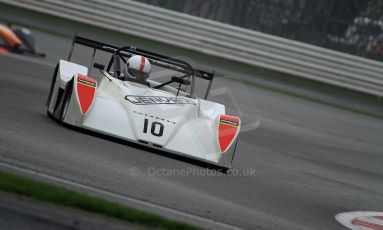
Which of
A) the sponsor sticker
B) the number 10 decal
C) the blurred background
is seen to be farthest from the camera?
the blurred background

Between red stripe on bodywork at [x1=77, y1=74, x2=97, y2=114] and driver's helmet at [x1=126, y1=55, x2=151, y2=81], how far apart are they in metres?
0.90

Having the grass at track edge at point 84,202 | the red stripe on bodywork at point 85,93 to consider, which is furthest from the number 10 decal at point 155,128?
the grass at track edge at point 84,202

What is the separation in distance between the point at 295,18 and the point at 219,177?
1429 centimetres

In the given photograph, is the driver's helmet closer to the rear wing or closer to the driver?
the driver

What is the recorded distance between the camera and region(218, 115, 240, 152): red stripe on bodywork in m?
9.16

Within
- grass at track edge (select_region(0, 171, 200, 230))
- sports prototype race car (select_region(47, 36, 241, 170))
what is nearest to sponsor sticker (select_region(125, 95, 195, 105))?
sports prototype race car (select_region(47, 36, 241, 170))

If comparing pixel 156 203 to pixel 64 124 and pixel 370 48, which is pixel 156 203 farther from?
pixel 370 48

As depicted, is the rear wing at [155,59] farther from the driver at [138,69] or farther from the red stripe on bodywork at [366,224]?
the red stripe on bodywork at [366,224]

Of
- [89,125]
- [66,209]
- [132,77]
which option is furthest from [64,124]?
[66,209]

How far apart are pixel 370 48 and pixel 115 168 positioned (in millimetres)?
15538

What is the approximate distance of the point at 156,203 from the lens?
6762mm

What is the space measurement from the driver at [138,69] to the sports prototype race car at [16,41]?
275 inches

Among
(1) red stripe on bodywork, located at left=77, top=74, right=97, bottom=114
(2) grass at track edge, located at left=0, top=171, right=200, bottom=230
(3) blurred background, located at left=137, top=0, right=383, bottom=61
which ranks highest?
(3) blurred background, located at left=137, top=0, right=383, bottom=61

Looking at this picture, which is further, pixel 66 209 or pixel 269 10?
pixel 269 10
